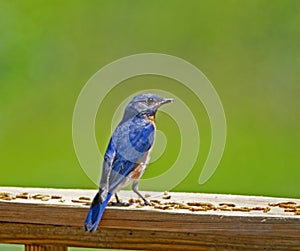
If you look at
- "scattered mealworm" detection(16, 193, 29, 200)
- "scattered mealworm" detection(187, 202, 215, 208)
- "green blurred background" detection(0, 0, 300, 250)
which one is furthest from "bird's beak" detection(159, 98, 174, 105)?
"green blurred background" detection(0, 0, 300, 250)

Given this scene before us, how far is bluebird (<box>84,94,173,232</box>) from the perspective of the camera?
5.46 feet

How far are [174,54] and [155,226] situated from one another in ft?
7.30

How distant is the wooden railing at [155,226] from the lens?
1.43 meters

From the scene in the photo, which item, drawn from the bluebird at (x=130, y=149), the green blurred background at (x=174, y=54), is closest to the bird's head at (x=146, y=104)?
the bluebird at (x=130, y=149)

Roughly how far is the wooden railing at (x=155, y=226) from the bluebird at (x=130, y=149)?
0.19 feet

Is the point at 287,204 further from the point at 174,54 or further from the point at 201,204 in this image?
the point at 174,54

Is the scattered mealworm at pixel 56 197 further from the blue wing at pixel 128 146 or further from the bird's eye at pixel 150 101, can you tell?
the bird's eye at pixel 150 101

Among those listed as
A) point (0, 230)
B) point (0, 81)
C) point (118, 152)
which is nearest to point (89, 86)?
point (118, 152)

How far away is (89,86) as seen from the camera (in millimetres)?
1859

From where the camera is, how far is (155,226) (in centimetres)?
148

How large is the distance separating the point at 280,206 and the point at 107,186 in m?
0.39

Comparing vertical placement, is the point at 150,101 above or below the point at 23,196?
above

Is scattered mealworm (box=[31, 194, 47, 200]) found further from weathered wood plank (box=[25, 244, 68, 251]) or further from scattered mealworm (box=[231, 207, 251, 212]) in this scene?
scattered mealworm (box=[231, 207, 251, 212])

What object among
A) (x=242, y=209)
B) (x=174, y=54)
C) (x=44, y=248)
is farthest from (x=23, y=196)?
(x=174, y=54)
